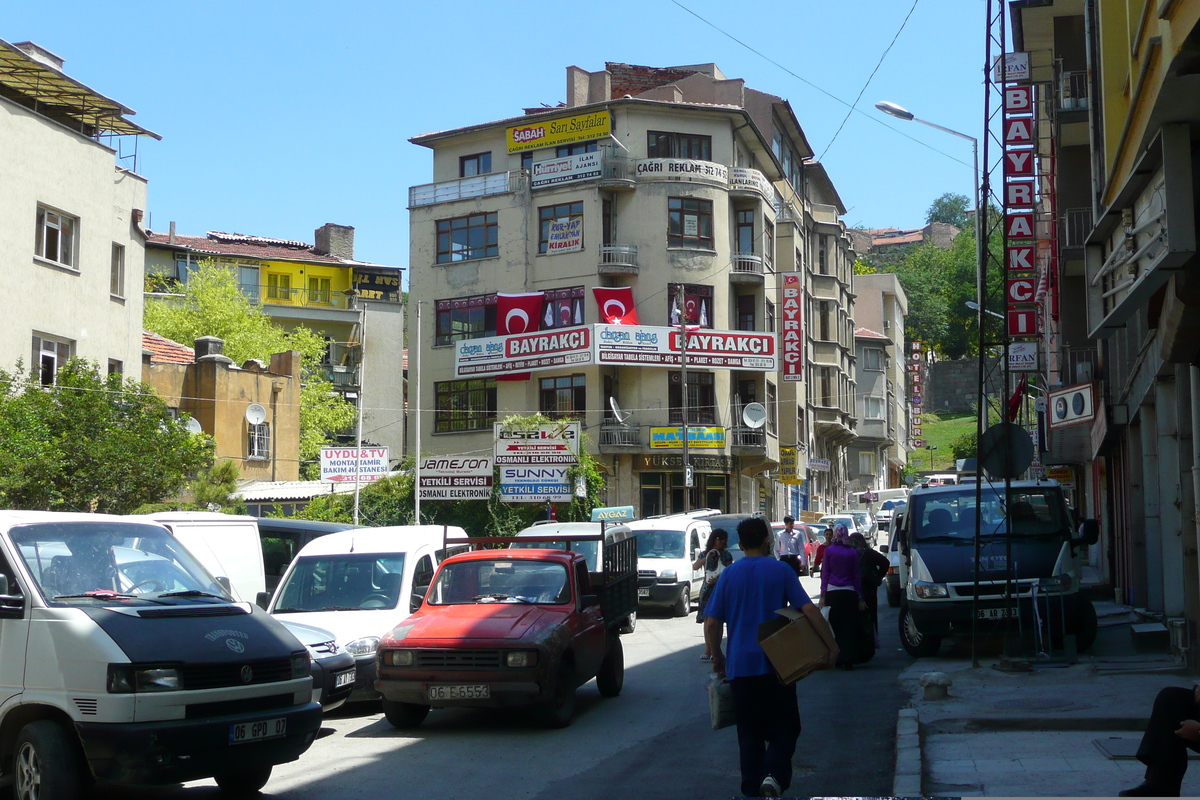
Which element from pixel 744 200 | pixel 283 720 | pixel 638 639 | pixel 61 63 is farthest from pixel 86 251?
pixel 744 200

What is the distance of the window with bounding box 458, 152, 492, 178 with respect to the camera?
5434cm

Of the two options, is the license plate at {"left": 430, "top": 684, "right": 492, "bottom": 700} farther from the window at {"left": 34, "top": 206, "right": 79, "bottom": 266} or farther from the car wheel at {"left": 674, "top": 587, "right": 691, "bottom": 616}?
the window at {"left": 34, "top": 206, "right": 79, "bottom": 266}

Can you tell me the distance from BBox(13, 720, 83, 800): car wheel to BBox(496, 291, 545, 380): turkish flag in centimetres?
4345

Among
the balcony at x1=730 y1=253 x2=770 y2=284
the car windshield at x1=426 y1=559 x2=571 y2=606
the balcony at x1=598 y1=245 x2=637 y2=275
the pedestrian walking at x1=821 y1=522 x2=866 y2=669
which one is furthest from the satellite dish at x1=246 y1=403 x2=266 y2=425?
the car windshield at x1=426 y1=559 x2=571 y2=606

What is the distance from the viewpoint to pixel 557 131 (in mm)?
52219

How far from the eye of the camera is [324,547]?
1447 centimetres

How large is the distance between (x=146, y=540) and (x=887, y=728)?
6501 millimetres

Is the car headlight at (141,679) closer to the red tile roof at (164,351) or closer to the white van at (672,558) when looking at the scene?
the white van at (672,558)

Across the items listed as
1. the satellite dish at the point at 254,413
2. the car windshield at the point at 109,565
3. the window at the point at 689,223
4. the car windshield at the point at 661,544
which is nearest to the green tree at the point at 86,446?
the car windshield at the point at 661,544

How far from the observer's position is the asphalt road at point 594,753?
8.73m

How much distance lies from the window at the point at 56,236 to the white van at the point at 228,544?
1303 cm

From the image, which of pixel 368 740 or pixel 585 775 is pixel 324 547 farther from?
pixel 585 775

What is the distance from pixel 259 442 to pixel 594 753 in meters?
37.1

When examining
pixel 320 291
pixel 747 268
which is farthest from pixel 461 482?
pixel 320 291
